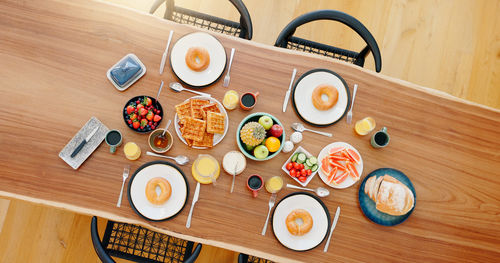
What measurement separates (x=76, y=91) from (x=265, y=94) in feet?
2.94

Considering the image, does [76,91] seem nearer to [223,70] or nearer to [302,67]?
[223,70]

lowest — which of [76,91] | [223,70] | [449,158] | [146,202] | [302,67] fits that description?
[146,202]

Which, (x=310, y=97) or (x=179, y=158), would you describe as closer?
(x=179, y=158)

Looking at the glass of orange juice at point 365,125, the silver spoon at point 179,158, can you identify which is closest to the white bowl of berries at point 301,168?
the glass of orange juice at point 365,125

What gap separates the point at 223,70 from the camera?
1.48 meters

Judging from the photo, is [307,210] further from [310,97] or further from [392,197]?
[310,97]

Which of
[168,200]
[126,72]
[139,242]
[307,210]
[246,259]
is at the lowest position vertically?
[139,242]

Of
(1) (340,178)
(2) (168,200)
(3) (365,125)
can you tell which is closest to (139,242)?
(2) (168,200)

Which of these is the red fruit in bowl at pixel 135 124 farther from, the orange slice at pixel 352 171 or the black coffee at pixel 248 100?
the orange slice at pixel 352 171

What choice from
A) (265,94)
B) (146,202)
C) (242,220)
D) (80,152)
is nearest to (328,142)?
(265,94)

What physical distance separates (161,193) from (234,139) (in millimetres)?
410

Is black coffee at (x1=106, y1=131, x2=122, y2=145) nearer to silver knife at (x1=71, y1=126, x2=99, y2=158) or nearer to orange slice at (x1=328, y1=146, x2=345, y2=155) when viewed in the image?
silver knife at (x1=71, y1=126, x2=99, y2=158)

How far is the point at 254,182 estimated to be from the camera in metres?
1.41

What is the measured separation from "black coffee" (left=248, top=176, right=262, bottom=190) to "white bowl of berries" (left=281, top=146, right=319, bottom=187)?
13cm
